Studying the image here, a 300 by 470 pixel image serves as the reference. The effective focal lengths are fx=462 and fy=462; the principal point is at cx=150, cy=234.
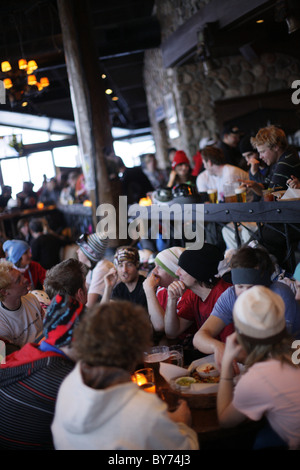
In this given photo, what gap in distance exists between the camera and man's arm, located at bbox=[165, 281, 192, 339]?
2609 mm

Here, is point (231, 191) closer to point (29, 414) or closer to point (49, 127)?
point (29, 414)

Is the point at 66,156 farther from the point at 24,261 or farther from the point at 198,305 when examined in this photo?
the point at 198,305

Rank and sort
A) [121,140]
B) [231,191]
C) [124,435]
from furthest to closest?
[121,140], [231,191], [124,435]

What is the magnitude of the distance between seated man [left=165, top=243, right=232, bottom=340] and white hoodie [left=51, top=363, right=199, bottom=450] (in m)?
1.25

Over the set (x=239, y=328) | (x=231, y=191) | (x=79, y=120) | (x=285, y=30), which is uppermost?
(x=285, y=30)

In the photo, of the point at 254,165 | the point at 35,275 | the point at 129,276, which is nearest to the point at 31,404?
the point at 129,276

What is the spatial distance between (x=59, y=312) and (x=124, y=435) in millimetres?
732

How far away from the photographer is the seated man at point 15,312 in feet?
9.32

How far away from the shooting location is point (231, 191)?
3.66m

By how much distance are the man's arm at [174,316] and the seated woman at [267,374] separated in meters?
0.98

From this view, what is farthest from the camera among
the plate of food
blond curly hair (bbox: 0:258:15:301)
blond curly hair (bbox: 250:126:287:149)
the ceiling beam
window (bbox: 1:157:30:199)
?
window (bbox: 1:157:30:199)

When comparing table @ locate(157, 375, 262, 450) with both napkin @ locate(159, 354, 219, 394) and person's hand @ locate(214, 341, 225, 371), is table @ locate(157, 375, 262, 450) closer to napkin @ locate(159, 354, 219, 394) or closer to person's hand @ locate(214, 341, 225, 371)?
napkin @ locate(159, 354, 219, 394)

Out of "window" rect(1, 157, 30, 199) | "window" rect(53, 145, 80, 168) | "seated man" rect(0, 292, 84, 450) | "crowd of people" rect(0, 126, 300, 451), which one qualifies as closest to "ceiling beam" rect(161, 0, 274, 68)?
"crowd of people" rect(0, 126, 300, 451)

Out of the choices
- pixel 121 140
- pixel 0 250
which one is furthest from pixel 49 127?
pixel 0 250
